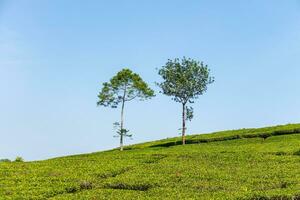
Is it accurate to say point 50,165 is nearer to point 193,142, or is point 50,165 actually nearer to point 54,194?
point 54,194

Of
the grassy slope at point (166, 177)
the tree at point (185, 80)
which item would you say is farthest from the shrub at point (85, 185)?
the tree at point (185, 80)

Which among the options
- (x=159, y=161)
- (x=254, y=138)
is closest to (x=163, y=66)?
(x=254, y=138)

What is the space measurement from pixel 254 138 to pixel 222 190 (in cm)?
3931

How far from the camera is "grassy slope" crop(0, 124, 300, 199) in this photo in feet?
104

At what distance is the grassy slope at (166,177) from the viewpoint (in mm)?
31672

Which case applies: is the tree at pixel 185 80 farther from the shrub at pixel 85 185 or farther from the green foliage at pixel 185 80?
the shrub at pixel 85 185

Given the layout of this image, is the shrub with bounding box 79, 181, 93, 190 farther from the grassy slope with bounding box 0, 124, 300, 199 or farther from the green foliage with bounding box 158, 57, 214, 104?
the green foliage with bounding box 158, 57, 214, 104

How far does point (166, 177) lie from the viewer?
3731 centimetres

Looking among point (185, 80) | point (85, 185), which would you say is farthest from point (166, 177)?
point (185, 80)

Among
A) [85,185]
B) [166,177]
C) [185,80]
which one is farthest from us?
[185,80]

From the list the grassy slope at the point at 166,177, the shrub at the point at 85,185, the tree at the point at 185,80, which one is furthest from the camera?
the tree at the point at 185,80

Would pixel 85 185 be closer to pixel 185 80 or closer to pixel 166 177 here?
pixel 166 177

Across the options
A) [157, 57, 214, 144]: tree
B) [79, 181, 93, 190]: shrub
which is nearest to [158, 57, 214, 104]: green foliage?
[157, 57, 214, 144]: tree

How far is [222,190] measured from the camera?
32.0 meters
